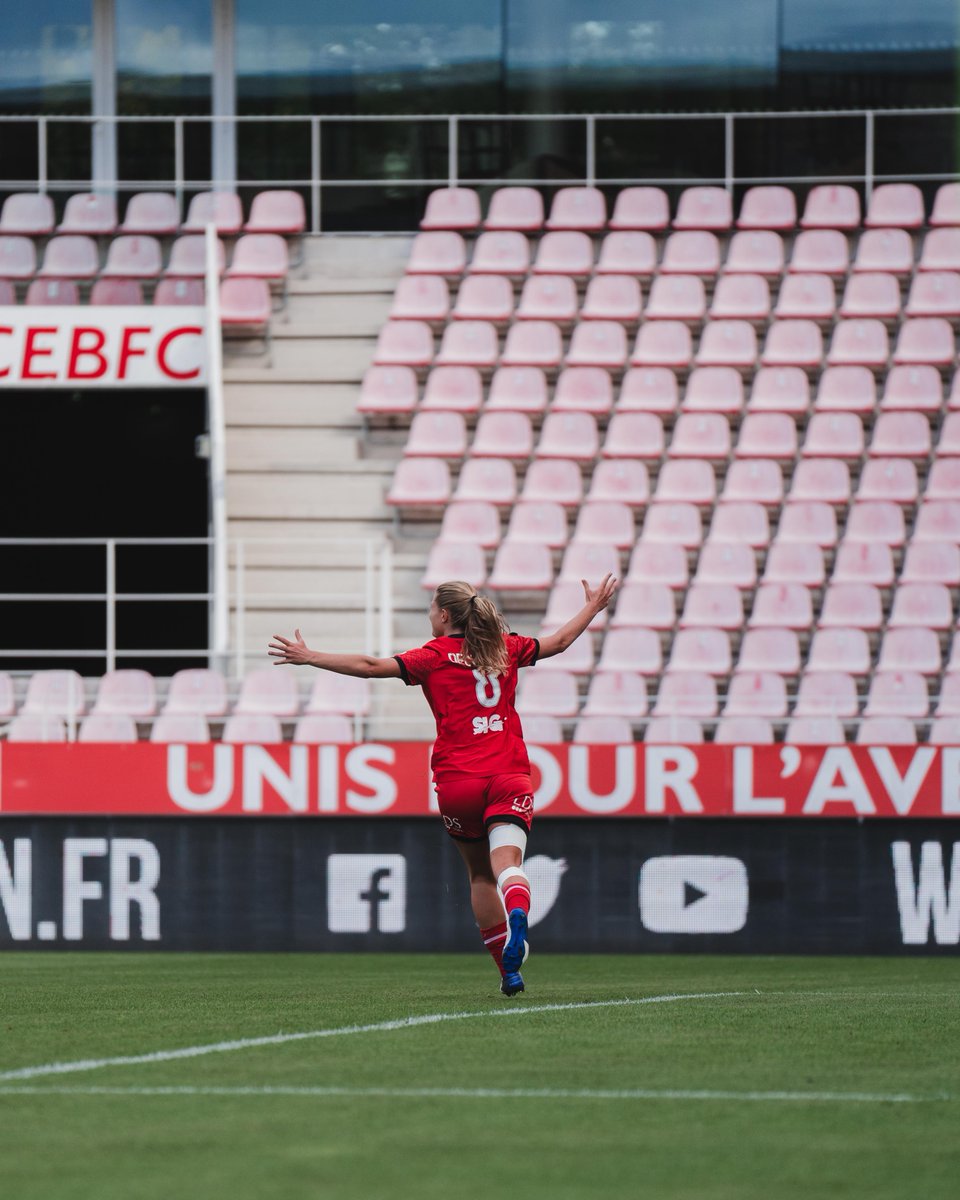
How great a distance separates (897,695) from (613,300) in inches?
189

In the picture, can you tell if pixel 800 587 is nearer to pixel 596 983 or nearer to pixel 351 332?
pixel 351 332

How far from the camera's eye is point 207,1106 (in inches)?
174

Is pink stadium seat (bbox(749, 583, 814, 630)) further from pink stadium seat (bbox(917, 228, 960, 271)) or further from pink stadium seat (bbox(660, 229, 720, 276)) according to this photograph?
pink stadium seat (bbox(917, 228, 960, 271))

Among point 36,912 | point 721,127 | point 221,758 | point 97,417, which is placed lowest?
point 36,912

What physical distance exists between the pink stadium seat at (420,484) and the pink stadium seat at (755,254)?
10.5ft

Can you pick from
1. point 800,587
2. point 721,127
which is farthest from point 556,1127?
point 721,127

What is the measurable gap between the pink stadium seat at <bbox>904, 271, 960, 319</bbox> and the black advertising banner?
19.2 feet

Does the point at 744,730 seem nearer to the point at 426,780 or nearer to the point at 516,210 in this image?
the point at 426,780

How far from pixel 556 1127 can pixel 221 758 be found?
769 cm

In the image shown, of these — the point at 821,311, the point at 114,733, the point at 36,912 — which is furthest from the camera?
the point at 821,311

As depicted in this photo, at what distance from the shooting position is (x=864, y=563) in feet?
45.7

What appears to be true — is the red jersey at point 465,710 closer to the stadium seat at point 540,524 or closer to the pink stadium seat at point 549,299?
the stadium seat at point 540,524

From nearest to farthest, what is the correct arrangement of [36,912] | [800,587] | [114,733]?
1. [36,912]
2. [114,733]
3. [800,587]

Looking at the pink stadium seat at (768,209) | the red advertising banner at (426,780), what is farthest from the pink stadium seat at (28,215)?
the red advertising banner at (426,780)
